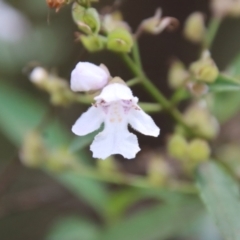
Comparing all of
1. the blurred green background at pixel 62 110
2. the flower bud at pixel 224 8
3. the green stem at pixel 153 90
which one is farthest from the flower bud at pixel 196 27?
the blurred green background at pixel 62 110

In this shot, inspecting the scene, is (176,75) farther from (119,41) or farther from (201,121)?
(119,41)

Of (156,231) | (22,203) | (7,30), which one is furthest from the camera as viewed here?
(7,30)

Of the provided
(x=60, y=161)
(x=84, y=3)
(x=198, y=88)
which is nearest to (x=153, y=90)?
(x=198, y=88)

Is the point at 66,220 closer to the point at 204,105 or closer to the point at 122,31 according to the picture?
the point at 204,105

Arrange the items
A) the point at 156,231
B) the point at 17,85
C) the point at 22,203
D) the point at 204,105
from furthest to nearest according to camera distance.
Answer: the point at 17,85 < the point at 22,203 < the point at 156,231 < the point at 204,105

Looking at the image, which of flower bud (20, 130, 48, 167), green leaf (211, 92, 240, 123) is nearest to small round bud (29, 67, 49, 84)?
flower bud (20, 130, 48, 167)

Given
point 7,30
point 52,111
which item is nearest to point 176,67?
point 52,111
